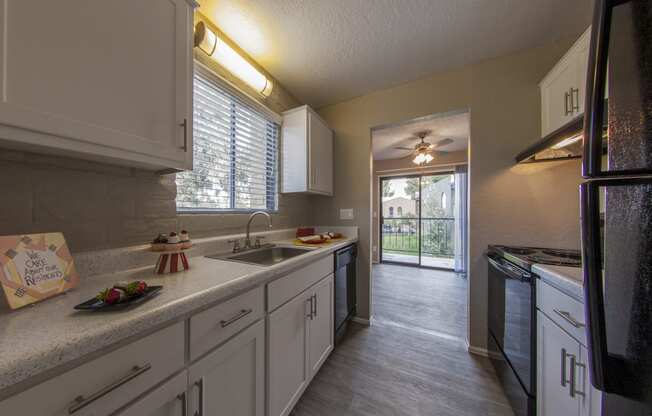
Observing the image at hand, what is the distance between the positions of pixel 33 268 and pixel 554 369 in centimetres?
204

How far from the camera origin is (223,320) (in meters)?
0.77

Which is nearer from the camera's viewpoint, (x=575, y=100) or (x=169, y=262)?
(x=169, y=262)

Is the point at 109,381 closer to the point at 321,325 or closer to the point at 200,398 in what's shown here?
the point at 200,398

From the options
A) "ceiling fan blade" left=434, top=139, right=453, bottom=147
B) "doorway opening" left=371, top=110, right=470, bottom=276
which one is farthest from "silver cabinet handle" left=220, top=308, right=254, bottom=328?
"ceiling fan blade" left=434, top=139, right=453, bottom=147

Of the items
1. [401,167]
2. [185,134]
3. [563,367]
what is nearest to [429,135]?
[401,167]

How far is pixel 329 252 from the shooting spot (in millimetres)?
1624

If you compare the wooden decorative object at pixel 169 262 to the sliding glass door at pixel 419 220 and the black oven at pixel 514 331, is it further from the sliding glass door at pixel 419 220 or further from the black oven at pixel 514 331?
the sliding glass door at pixel 419 220

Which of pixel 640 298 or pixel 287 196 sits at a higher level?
pixel 287 196

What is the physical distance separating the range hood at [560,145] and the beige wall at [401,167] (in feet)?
8.50

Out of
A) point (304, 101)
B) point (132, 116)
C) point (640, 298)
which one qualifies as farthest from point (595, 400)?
point (304, 101)

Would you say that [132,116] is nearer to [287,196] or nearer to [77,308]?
[77,308]

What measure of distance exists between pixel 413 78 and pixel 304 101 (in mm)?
1192

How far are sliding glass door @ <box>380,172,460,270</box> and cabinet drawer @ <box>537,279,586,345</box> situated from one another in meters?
3.44

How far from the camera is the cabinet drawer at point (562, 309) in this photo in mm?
810
